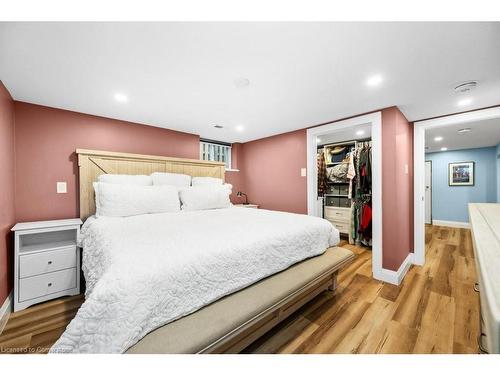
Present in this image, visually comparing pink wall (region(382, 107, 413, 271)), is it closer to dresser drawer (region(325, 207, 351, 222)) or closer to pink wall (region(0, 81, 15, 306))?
dresser drawer (region(325, 207, 351, 222))

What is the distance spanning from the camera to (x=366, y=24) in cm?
112

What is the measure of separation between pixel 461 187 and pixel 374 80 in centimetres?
543

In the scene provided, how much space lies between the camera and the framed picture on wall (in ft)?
16.1

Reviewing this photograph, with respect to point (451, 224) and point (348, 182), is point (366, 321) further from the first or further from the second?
point (451, 224)

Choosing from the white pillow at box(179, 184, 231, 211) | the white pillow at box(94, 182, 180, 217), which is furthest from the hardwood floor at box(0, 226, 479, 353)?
the white pillow at box(179, 184, 231, 211)

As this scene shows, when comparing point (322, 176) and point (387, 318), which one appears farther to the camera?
point (322, 176)

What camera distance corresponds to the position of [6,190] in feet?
5.98

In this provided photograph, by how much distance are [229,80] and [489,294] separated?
1.90 metres

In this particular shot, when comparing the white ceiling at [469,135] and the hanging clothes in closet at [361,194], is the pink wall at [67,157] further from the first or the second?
the white ceiling at [469,135]

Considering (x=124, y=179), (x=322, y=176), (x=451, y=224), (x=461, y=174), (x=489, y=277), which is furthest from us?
(x=451, y=224)

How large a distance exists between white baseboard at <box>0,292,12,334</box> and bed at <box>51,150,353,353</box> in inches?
27.7

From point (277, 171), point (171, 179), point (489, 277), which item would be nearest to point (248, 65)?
point (489, 277)

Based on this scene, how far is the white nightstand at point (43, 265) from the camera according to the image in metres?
1.79
